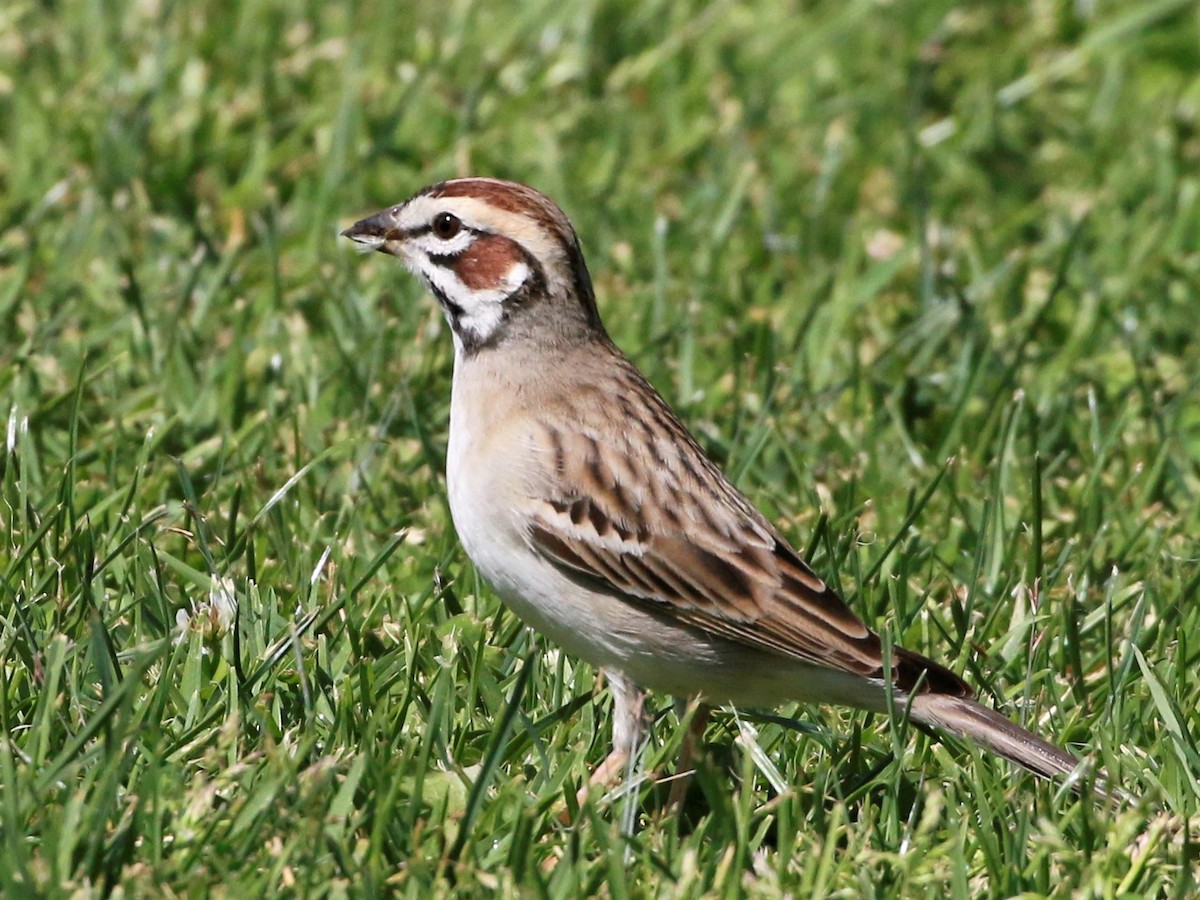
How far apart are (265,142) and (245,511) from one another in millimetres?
2554

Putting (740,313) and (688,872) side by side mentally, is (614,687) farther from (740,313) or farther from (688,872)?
(740,313)

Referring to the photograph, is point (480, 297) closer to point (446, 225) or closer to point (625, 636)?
point (446, 225)

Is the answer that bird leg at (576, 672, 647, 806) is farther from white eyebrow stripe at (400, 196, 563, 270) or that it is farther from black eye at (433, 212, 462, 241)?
black eye at (433, 212, 462, 241)

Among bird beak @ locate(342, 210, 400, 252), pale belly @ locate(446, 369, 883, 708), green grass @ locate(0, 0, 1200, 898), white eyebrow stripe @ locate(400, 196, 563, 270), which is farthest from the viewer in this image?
bird beak @ locate(342, 210, 400, 252)

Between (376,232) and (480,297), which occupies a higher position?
(376,232)

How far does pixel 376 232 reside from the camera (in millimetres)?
5113

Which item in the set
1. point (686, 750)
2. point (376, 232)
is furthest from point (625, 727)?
point (376, 232)

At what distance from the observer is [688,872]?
153 inches

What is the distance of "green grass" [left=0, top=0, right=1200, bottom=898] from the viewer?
4.08m

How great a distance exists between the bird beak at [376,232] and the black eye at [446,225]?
0.14 m

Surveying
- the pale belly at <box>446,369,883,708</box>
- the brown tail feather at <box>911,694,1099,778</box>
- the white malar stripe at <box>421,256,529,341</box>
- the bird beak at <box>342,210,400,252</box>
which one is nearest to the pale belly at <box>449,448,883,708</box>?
the pale belly at <box>446,369,883,708</box>

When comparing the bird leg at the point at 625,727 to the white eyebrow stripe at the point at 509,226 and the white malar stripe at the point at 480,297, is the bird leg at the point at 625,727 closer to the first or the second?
the white malar stripe at the point at 480,297

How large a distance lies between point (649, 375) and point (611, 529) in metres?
2.11

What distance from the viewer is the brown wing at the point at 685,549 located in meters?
4.39
